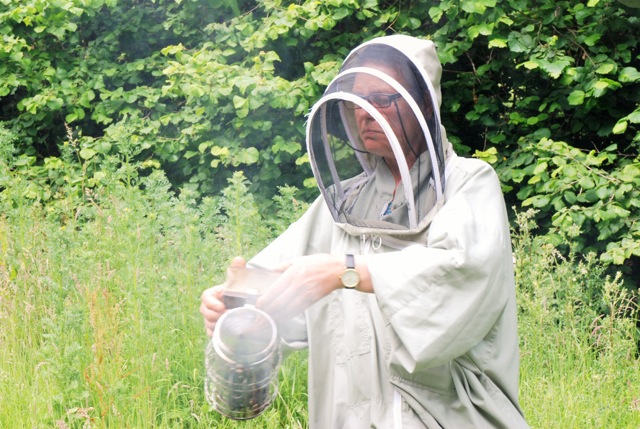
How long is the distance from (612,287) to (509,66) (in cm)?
254

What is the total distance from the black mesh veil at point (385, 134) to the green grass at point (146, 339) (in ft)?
4.18

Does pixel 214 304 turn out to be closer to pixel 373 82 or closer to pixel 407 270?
pixel 407 270

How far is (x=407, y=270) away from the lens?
Result: 179 centimetres

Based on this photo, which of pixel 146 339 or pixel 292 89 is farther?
pixel 292 89

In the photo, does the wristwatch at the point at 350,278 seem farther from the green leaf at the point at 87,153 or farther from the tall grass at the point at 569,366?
the green leaf at the point at 87,153

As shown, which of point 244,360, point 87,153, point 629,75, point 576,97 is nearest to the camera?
point 244,360

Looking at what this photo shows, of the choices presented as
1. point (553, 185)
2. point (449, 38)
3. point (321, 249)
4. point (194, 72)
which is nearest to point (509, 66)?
point (449, 38)

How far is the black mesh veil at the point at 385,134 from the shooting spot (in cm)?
204

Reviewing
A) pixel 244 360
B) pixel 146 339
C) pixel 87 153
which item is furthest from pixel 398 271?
pixel 87 153

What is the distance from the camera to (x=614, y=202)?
16.4 feet

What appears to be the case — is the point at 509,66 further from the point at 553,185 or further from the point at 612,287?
the point at 612,287

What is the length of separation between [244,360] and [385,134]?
27.0 inches

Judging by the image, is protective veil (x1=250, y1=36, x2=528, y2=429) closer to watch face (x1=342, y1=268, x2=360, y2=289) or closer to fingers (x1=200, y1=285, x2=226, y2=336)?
watch face (x1=342, y1=268, x2=360, y2=289)

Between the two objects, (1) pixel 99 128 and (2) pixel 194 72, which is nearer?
(2) pixel 194 72
